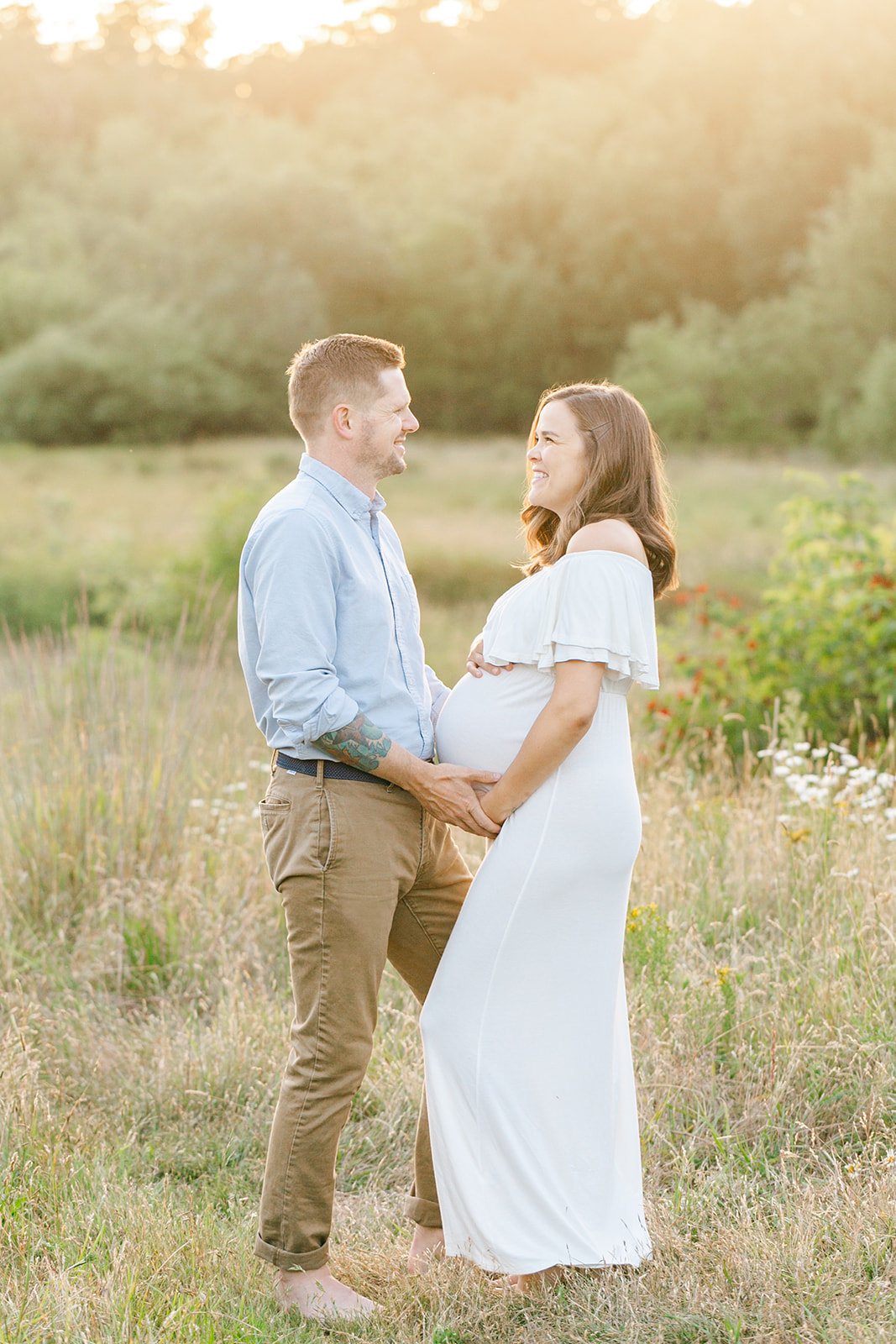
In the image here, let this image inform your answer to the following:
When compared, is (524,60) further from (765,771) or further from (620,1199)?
A: (620,1199)

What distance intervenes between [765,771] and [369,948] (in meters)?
4.50

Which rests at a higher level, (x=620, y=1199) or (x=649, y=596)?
(x=649, y=596)

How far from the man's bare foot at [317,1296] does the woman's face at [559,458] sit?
6.09 ft

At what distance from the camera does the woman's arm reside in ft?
8.64

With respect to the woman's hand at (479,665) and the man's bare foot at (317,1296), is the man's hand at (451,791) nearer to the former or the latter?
the woman's hand at (479,665)

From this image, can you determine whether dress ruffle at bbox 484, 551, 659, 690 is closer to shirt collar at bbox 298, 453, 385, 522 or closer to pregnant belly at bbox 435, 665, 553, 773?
pregnant belly at bbox 435, 665, 553, 773

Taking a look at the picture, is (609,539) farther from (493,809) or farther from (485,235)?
(485,235)

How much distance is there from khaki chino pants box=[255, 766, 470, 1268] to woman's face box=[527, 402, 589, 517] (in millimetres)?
798

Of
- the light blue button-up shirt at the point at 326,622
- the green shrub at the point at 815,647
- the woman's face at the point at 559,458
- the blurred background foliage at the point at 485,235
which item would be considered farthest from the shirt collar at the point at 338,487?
the blurred background foliage at the point at 485,235

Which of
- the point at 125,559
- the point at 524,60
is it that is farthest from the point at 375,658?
the point at 524,60

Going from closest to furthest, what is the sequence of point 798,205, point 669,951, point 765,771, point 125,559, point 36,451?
point 669,951
point 765,771
point 125,559
point 36,451
point 798,205

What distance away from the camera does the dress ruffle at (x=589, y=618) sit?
263cm

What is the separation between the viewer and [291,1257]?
2.75 meters

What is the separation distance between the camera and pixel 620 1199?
277 cm
